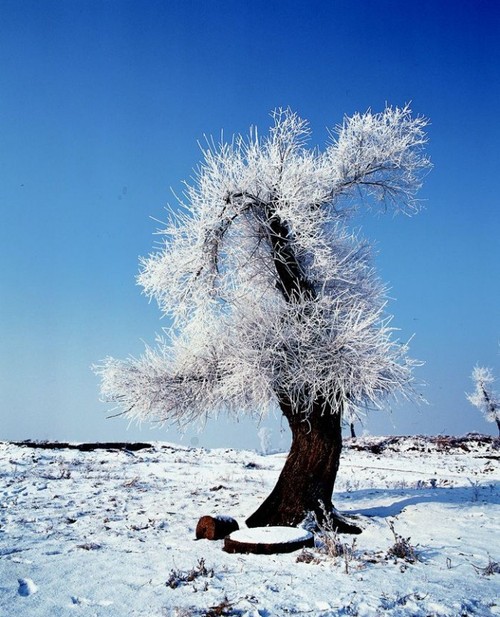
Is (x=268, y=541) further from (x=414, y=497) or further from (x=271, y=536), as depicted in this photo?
(x=414, y=497)

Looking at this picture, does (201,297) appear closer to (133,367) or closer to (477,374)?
(133,367)

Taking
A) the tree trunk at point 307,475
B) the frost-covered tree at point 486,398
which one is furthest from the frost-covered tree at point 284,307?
the frost-covered tree at point 486,398

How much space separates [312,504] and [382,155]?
7.22 metres

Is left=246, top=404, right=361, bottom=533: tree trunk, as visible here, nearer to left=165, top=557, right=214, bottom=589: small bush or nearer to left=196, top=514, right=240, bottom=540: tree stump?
left=196, top=514, right=240, bottom=540: tree stump

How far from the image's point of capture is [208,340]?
9766mm

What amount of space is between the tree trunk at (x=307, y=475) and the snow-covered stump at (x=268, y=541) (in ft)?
6.53

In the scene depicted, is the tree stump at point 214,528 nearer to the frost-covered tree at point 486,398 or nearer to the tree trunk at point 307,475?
the tree trunk at point 307,475

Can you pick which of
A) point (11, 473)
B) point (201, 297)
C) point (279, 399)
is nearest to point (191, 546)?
point (279, 399)

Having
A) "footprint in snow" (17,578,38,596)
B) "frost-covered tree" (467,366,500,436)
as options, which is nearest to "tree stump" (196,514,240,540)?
"footprint in snow" (17,578,38,596)

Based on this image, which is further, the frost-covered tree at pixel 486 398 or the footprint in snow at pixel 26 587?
the frost-covered tree at pixel 486 398

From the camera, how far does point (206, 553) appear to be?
659 centimetres

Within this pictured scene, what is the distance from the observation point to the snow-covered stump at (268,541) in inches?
253

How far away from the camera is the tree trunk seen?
891 cm

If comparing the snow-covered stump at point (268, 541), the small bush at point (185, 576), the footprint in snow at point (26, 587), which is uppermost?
the snow-covered stump at point (268, 541)
